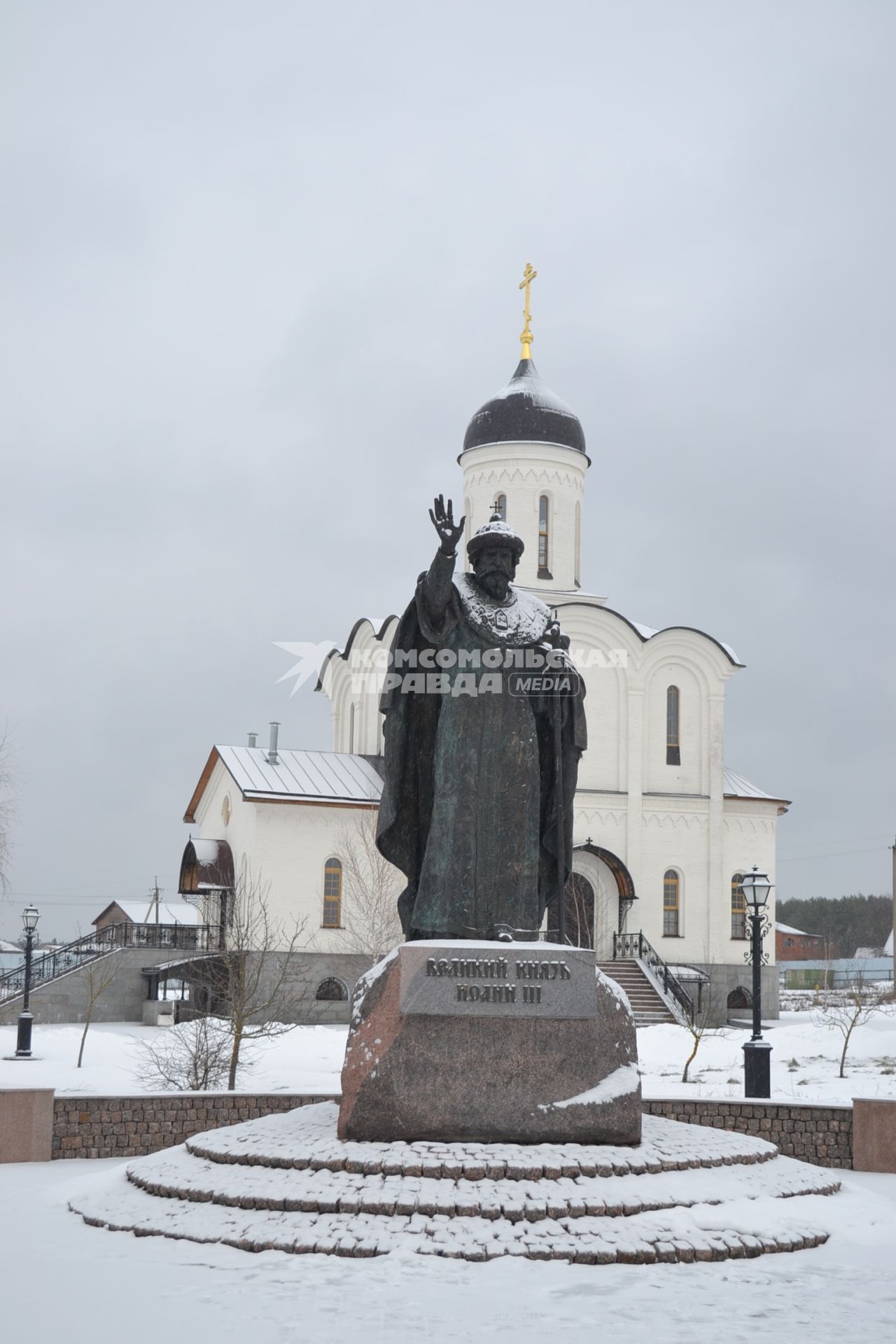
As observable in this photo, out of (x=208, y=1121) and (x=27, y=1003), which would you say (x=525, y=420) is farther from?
(x=208, y=1121)

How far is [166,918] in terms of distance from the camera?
156ft

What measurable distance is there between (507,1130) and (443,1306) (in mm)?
2131

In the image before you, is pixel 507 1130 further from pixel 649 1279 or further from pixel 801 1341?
pixel 801 1341

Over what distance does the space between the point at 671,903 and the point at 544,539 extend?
8.95m

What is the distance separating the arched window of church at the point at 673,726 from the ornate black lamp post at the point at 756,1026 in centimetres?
1642

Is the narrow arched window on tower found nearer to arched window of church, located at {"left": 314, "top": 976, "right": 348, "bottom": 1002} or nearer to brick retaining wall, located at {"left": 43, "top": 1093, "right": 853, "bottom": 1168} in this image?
arched window of church, located at {"left": 314, "top": 976, "right": 348, "bottom": 1002}

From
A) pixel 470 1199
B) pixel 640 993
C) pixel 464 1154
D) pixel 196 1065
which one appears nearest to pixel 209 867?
pixel 640 993

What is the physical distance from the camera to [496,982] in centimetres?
775

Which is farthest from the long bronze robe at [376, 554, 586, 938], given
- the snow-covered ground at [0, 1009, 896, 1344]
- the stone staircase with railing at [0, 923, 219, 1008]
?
the stone staircase with railing at [0, 923, 219, 1008]

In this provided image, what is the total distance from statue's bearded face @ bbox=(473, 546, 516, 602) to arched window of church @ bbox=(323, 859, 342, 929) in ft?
70.3

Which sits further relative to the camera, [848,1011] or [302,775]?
[302,775]

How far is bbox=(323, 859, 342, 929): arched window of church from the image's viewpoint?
29672 mm

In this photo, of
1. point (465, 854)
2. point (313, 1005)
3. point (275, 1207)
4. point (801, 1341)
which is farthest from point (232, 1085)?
point (313, 1005)

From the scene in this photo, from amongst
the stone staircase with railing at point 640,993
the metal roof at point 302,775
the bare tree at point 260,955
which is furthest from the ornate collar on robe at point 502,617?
the metal roof at point 302,775
